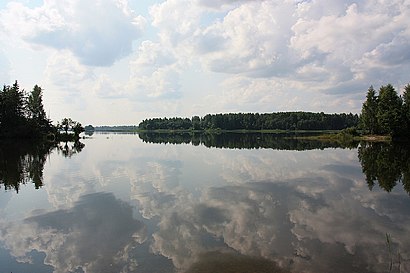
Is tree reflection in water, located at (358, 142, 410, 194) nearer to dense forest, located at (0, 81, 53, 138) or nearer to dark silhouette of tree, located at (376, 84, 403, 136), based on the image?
dark silhouette of tree, located at (376, 84, 403, 136)

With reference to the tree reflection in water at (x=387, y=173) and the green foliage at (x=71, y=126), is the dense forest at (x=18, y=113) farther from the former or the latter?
the tree reflection in water at (x=387, y=173)

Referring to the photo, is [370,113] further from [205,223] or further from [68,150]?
[205,223]

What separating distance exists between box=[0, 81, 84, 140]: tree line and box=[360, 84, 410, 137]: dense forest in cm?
10227

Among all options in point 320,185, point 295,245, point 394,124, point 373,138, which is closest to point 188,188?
point 320,185

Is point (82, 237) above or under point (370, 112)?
under

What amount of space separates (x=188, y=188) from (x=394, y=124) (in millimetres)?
84796

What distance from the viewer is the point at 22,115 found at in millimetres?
106438

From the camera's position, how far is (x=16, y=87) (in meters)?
108

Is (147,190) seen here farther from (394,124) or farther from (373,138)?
(373,138)

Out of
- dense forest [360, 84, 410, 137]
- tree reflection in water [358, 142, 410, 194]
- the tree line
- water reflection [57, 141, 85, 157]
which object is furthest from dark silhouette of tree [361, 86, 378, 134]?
the tree line

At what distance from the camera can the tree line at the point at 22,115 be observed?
96875mm

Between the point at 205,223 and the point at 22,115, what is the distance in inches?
4122

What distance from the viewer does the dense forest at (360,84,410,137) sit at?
313 feet

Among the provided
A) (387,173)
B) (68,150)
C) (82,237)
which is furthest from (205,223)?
(68,150)
